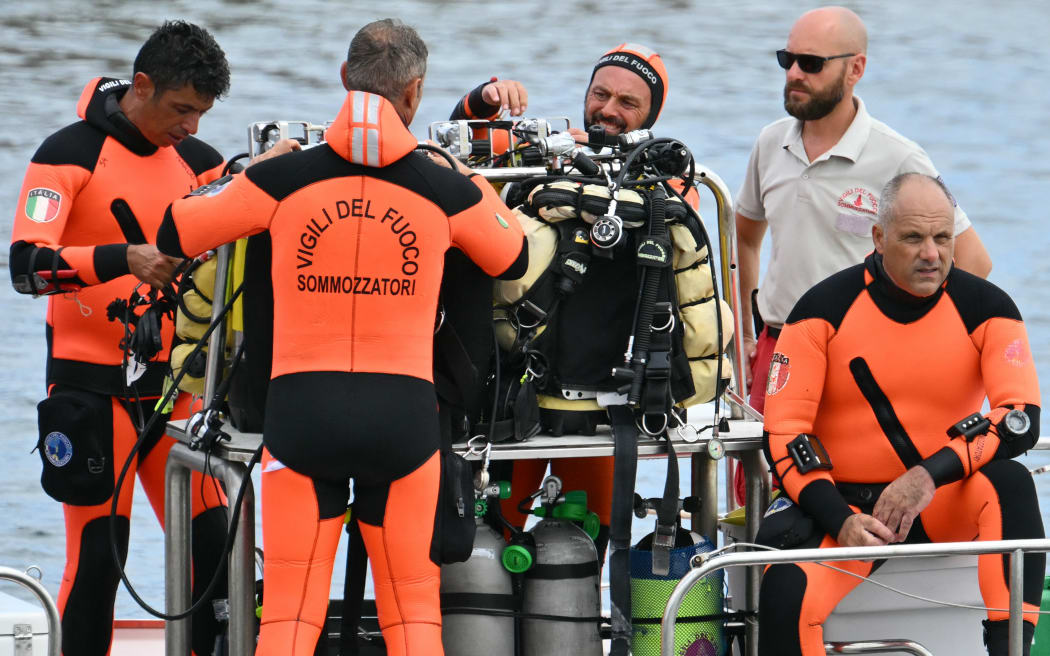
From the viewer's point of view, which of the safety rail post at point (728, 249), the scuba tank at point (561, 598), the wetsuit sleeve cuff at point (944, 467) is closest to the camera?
the wetsuit sleeve cuff at point (944, 467)

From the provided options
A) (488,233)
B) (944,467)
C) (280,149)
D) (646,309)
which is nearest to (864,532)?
(944,467)

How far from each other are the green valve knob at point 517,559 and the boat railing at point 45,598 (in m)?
0.84

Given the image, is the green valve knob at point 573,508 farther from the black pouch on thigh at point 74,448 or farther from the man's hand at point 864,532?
the black pouch on thigh at point 74,448

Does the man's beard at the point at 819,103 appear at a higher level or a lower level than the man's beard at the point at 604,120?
higher

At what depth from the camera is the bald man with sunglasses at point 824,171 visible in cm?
341

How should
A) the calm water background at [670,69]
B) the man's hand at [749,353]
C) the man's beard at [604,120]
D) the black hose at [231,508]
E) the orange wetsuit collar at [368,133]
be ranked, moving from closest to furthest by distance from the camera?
the orange wetsuit collar at [368,133] → the black hose at [231,508] → the man's beard at [604,120] → the man's hand at [749,353] → the calm water background at [670,69]

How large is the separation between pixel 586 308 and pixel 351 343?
1.81ft

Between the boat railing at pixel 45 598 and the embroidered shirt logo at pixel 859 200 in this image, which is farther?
the embroidered shirt logo at pixel 859 200

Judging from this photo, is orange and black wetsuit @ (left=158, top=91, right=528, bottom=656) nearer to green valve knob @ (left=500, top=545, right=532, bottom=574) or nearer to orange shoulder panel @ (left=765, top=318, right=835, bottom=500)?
green valve knob @ (left=500, top=545, right=532, bottom=574)

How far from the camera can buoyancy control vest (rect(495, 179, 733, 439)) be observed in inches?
108

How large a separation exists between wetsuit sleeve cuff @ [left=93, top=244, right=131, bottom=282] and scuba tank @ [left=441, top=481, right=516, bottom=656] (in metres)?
0.86

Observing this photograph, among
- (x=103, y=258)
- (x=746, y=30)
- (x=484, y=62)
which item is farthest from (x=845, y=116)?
(x=746, y=30)

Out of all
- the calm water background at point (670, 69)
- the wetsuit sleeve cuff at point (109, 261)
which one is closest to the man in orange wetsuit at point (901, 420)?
the wetsuit sleeve cuff at point (109, 261)

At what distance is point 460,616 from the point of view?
2803 mm
